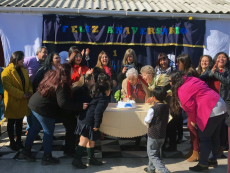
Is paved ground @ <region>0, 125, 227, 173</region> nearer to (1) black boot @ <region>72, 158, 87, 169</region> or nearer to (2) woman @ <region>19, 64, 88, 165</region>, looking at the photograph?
(1) black boot @ <region>72, 158, 87, 169</region>

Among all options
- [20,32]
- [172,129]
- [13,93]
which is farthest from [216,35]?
[13,93]

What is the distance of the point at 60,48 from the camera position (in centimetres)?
603

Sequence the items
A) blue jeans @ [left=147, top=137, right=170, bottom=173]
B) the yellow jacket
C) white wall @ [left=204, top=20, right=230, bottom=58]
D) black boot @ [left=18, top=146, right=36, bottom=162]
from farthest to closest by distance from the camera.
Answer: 1. white wall @ [left=204, top=20, right=230, bottom=58]
2. the yellow jacket
3. black boot @ [left=18, top=146, right=36, bottom=162]
4. blue jeans @ [left=147, top=137, right=170, bottom=173]

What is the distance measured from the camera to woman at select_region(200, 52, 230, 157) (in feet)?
13.5

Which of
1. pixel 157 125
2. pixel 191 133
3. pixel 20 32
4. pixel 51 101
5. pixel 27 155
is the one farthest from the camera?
pixel 20 32

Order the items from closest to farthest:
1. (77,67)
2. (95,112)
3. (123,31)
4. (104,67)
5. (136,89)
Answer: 1. (95,112)
2. (136,89)
3. (77,67)
4. (104,67)
5. (123,31)

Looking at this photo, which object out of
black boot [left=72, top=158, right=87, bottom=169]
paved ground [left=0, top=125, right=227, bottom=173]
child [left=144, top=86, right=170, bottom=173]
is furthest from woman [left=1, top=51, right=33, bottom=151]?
child [left=144, top=86, right=170, bottom=173]

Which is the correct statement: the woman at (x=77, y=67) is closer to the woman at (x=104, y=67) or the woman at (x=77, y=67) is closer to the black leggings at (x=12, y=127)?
the woman at (x=104, y=67)

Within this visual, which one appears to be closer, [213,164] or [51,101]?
[51,101]

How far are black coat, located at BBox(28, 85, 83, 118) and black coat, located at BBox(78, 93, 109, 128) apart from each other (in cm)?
14

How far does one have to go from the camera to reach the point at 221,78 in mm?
4078

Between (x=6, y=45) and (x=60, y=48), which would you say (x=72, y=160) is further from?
(x=6, y=45)

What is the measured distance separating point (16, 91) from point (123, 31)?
9.80 feet

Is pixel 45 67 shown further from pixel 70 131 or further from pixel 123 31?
pixel 123 31
